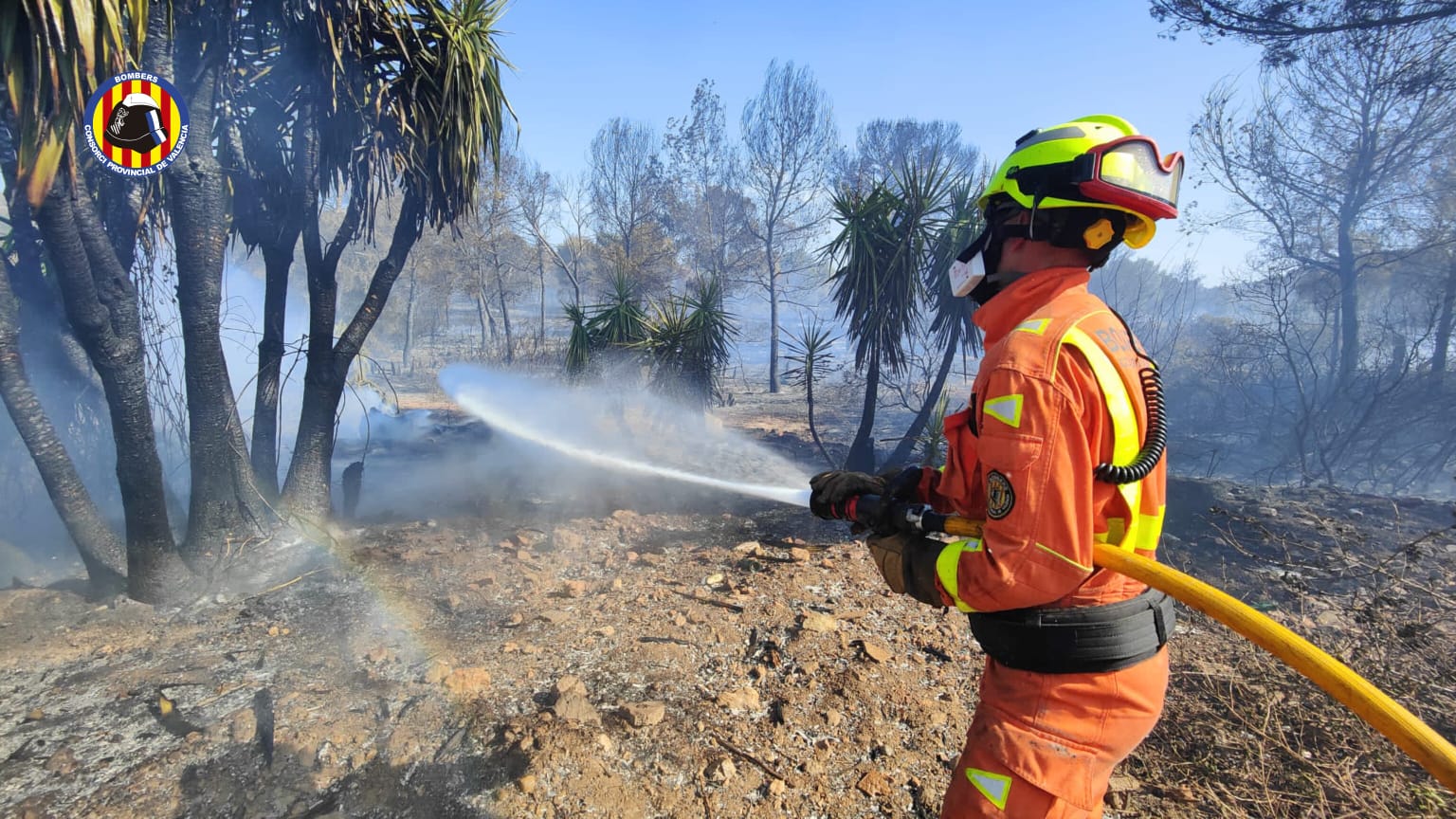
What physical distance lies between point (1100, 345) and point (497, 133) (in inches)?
230

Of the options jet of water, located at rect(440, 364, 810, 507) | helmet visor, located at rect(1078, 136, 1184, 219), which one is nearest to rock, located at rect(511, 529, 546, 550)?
jet of water, located at rect(440, 364, 810, 507)

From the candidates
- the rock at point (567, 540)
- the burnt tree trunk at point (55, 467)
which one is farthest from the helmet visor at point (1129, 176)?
the burnt tree trunk at point (55, 467)

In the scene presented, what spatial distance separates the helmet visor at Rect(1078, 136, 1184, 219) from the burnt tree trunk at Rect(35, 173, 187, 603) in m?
4.99

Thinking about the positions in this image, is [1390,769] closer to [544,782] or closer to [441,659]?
[544,782]

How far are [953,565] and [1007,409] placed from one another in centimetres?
39

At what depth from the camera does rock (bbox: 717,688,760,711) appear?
3.15m

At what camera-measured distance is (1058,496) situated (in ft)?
4.33

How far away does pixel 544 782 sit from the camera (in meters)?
2.60

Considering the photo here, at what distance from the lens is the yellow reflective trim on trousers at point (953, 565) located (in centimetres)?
145

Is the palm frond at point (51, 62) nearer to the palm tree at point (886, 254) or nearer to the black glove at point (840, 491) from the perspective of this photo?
the black glove at point (840, 491)

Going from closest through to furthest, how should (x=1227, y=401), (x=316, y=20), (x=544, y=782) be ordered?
1. (x=544, y=782)
2. (x=316, y=20)
3. (x=1227, y=401)

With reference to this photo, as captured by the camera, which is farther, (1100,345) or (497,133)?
(497,133)

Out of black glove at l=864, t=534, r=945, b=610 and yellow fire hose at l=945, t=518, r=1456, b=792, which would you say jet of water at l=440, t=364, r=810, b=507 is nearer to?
black glove at l=864, t=534, r=945, b=610

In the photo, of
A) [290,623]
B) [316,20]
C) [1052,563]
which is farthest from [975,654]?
[316,20]
